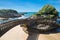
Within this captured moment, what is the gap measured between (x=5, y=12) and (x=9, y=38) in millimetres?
11703

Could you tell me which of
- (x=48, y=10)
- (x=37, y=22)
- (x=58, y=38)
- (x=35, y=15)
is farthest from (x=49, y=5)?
(x=58, y=38)

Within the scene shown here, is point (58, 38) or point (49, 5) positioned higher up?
point (49, 5)

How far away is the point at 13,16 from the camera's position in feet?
128

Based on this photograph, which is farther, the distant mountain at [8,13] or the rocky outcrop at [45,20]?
the rocky outcrop at [45,20]

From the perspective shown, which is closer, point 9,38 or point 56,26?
Result: point 9,38

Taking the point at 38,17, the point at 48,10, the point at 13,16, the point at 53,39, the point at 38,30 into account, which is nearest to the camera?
the point at 53,39

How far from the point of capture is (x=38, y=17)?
41625 millimetres

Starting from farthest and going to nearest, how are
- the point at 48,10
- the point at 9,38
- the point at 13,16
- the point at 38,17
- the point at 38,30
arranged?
the point at 48,10, the point at 38,17, the point at 13,16, the point at 38,30, the point at 9,38

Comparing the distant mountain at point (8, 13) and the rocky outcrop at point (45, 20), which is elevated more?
the distant mountain at point (8, 13)

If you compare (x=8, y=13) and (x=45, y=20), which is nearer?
(x=8, y=13)

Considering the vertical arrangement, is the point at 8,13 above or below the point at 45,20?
above

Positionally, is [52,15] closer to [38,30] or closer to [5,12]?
[38,30]

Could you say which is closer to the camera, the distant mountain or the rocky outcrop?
the distant mountain

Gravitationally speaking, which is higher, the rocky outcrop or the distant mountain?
the distant mountain
